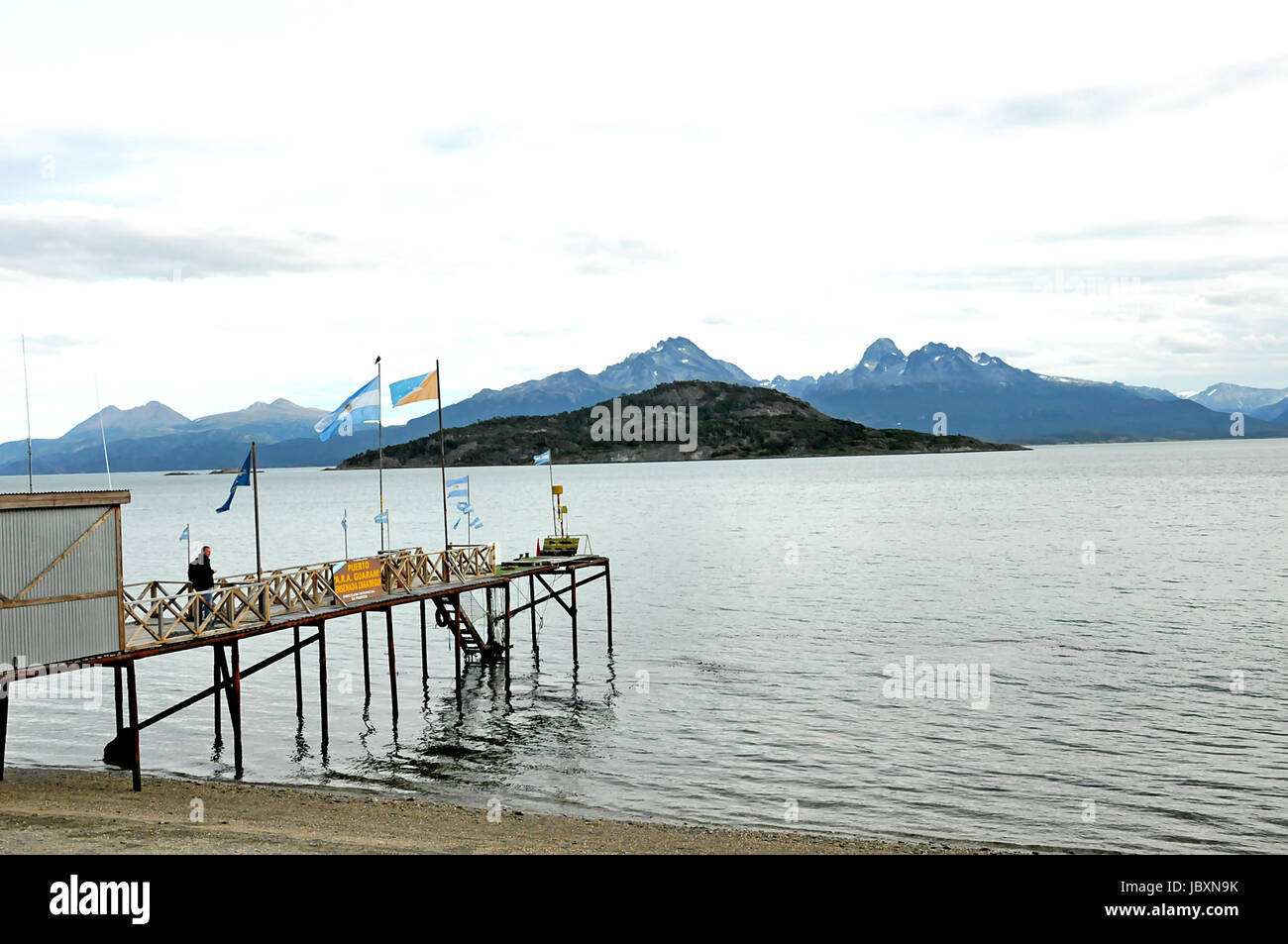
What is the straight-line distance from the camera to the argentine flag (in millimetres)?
31844

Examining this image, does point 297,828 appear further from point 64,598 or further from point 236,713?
point 236,713

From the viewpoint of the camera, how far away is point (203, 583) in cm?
2588

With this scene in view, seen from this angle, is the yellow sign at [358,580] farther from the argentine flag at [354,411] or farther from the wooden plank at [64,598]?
the wooden plank at [64,598]

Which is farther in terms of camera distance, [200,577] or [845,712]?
[845,712]

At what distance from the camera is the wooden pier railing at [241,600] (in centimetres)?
2361

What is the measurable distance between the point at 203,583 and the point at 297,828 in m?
8.41

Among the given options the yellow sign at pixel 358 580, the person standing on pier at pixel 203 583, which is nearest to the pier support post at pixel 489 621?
the yellow sign at pixel 358 580

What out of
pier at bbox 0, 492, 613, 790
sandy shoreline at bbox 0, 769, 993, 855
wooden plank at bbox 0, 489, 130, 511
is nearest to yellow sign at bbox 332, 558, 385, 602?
pier at bbox 0, 492, 613, 790

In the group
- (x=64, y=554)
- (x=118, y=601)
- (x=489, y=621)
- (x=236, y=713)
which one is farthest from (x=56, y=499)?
(x=489, y=621)

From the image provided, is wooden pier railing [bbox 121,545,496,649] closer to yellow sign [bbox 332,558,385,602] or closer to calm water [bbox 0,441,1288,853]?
yellow sign [bbox 332,558,385,602]

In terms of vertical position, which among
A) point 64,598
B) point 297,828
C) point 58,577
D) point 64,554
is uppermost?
point 64,554
